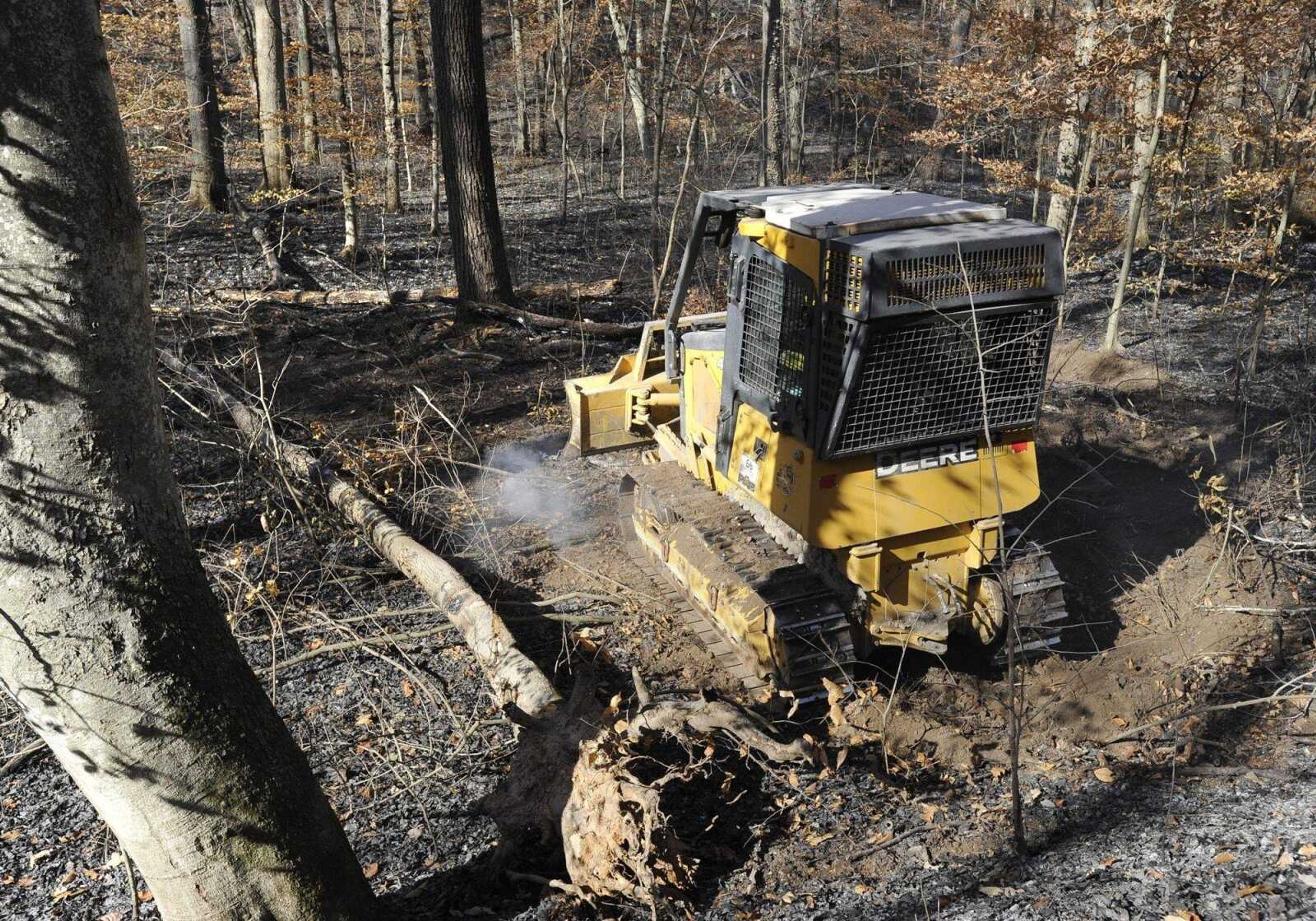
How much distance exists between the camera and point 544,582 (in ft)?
24.6

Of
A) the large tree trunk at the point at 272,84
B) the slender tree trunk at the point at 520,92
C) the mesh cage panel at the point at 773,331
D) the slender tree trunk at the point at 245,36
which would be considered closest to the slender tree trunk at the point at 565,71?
the slender tree trunk at the point at 520,92

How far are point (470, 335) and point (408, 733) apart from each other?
7214 mm

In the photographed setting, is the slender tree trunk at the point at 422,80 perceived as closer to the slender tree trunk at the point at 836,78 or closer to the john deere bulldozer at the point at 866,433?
the slender tree trunk at the point at 836,78

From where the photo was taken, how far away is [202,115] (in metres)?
17.3

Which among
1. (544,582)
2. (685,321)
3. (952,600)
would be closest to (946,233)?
(952,600)

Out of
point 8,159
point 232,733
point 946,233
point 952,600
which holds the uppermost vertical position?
point 8,159

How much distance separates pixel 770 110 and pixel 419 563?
10266 mm

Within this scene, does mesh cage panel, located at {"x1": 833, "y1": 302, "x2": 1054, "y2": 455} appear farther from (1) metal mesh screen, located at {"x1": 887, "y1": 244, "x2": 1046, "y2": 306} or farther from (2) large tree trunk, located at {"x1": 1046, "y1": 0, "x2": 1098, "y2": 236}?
(2) large tree trunk, located at {"x1": 1046, "y1": 0, "x2": 1098, "y2": 236}

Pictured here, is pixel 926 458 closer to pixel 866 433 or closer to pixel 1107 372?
pixel 866 433

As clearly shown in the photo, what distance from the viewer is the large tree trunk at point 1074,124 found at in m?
10.5

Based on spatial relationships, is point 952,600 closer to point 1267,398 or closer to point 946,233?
point 946,233

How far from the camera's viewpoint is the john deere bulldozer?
5.26 meters

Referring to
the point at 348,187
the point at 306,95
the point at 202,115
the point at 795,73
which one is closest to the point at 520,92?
the point at 306,95

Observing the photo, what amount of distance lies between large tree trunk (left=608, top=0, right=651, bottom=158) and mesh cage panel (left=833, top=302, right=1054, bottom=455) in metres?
10.6
